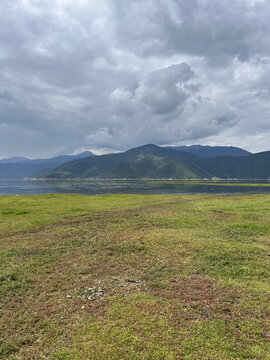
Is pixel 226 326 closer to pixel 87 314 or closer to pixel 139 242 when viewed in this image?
pixel 87 314

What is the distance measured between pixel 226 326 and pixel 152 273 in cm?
588

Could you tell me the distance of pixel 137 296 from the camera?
11195mm

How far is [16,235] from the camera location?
24125mm

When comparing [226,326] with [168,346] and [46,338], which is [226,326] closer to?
[168,346]

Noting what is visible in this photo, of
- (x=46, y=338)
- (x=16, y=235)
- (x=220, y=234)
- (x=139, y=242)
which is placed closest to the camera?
(x=46, y=338)

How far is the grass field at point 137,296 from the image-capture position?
8023 mm

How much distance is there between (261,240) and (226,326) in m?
14.7

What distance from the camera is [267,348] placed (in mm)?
7793

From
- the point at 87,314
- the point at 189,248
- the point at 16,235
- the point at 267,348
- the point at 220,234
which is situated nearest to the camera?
the point at 267,348

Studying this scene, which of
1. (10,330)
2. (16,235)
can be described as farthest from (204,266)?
(16,235)

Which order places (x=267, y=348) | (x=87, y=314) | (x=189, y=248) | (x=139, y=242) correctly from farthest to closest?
(x=139, y=242) → (x=189, y=248) → (x=87, y=314) → (x=267, y=348)

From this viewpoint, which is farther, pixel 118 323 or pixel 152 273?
pixel 152 273

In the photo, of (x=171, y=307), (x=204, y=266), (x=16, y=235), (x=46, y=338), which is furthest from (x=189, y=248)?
(x=16, y=235)

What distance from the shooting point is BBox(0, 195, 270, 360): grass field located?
8.02 meters
